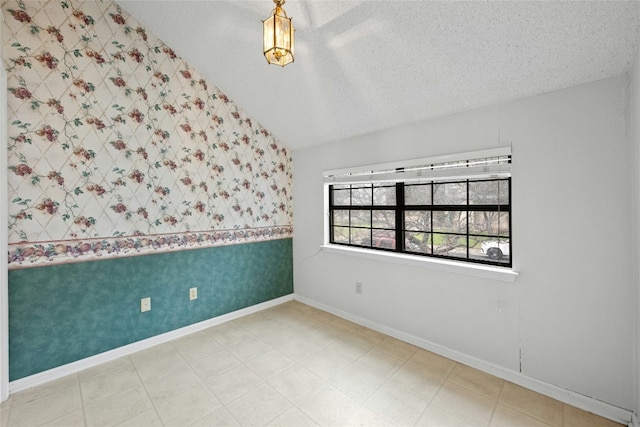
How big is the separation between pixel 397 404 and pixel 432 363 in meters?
0.61

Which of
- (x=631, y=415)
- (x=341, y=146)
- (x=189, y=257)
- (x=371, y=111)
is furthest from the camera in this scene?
(x=341, y=146)

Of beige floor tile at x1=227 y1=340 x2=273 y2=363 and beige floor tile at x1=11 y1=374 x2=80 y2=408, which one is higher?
beige floor tile at x1=227 y1=340 x2=273 y2=363

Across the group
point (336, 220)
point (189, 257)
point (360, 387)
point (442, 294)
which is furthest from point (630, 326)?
point (189, 257)

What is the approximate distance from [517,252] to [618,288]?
1.74ft

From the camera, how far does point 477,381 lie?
207 cm

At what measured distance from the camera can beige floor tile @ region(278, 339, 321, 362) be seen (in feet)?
8.04

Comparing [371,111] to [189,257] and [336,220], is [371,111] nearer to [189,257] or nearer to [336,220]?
[336,220]

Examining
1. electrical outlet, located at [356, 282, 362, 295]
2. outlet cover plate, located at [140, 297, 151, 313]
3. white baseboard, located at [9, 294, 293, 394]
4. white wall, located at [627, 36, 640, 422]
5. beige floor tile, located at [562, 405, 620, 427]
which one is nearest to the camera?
white wall, located at [627, 36, 640, 422]

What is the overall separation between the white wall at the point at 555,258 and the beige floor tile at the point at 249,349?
4.48 feet

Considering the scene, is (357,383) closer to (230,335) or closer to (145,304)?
(230,335)

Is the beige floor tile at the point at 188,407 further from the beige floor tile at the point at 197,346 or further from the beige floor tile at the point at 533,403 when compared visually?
the beige floor tile at the point at 533,403

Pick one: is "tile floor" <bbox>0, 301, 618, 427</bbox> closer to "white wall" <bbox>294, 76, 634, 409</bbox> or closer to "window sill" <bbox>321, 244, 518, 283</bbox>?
"white wall" <bbox>294, 76, 634, 409</bbox>

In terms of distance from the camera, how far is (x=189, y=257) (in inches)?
115

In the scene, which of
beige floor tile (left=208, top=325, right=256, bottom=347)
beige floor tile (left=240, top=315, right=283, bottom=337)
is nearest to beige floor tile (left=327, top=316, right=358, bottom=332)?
beige floor tile (left=240, top=315, right=283, bottom=337)
